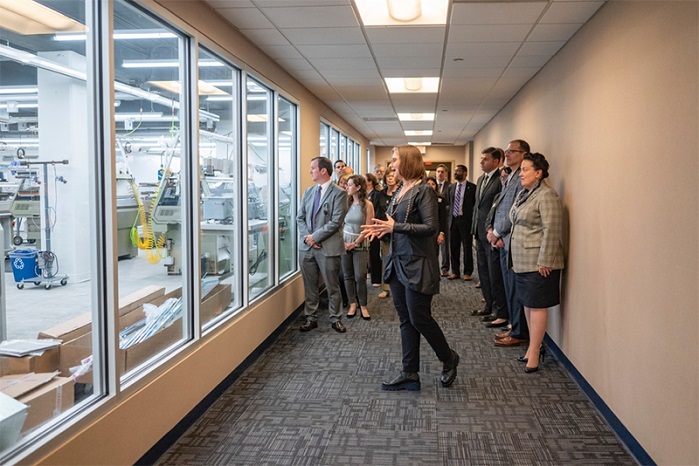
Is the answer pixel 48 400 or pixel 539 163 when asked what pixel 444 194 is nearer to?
pixel 539 163

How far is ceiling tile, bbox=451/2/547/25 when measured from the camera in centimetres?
298

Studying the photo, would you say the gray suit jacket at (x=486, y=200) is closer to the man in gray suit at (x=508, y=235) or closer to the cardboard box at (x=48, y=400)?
the man in gray suit at (x=508, y=235)

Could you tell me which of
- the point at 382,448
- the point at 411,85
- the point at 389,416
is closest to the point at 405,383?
the point at 389,416

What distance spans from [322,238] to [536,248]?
1.58m

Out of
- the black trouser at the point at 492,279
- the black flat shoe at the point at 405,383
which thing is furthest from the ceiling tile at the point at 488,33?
the black flat shoe at the point at 405,383

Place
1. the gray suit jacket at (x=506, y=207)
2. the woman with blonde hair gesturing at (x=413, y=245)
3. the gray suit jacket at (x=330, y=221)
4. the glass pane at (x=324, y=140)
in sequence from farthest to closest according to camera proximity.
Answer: the glass pane at (x=324, y=140)
the gray suit jacket at (x=330, y=221)
the gray suit jacket at (x=506, y=207)
the woman with blonde hair gesturing at (x=413, y=245)

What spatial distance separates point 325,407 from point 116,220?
1439mm

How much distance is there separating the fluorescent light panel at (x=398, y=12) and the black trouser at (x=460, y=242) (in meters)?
3.39

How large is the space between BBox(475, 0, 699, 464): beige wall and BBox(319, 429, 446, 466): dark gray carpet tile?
2.84 feet

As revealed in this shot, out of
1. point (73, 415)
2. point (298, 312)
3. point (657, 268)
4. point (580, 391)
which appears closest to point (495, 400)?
point (580, 391)

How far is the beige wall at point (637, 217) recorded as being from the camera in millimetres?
1969

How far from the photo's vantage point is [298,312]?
508 centimetres

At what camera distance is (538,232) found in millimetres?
3373

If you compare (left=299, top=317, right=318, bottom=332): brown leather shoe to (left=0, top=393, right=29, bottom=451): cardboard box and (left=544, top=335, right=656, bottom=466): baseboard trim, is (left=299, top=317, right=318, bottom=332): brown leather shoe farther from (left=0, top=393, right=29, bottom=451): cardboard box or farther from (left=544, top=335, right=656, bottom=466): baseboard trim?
(left=0, top=393, right=29, bottom=451): cardboard box
